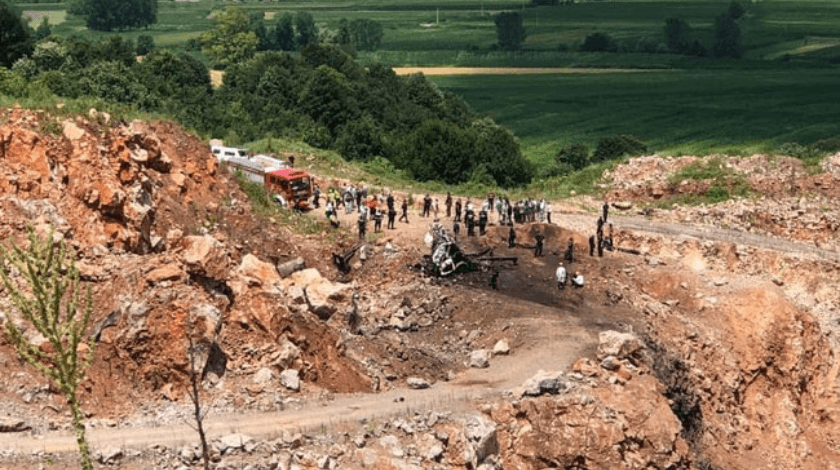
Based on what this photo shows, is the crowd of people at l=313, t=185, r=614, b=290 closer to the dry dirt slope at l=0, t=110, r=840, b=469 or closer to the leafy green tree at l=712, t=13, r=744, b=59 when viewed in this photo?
the dry dirt slope at l=0, t=110, r=840, b=469

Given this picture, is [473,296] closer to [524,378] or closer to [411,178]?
[524,378]

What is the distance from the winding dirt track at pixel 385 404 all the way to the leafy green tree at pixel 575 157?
6171 centimetres

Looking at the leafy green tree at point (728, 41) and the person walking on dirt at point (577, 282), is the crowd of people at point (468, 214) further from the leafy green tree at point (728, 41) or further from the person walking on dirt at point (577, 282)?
the leafy green tree at point (728, 41)

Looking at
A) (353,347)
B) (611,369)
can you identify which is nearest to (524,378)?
(611,369)

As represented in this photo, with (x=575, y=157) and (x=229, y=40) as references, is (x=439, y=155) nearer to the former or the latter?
(x=575, y=157)

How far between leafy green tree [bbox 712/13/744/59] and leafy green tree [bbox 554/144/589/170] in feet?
295

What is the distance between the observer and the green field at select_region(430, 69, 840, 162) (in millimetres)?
134500

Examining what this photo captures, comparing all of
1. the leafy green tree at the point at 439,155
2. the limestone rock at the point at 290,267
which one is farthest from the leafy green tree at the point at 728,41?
the limestone rock at the point at 290,267

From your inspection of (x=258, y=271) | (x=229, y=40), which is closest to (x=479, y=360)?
(x=258, y=271)

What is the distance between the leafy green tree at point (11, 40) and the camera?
281ft

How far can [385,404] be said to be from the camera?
124ft

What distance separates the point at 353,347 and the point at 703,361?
16647 millimetres

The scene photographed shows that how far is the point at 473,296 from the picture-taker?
166ft

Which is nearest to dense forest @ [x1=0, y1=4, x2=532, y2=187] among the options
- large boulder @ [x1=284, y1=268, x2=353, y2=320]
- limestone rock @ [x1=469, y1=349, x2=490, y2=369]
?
large boulder @ [x1=284, y1=268, x2=353, y2=320]
